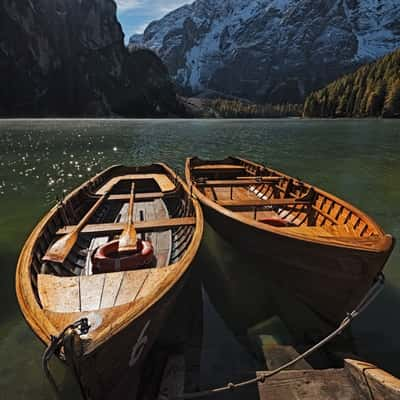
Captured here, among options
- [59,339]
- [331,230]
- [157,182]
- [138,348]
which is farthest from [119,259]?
[157,182]

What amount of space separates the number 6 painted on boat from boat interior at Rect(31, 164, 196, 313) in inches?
26.1

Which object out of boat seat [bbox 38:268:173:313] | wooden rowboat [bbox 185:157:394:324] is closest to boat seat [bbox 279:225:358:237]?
wooden rowboat [bbox 185:157:394:324]

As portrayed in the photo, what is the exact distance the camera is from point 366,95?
11938 centimetres

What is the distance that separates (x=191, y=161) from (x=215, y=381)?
557 inches

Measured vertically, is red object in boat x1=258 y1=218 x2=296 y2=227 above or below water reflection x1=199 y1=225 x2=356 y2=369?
above

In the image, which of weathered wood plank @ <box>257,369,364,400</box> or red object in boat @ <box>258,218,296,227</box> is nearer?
weathered wood plank @ <box>257,369,364,400</box>

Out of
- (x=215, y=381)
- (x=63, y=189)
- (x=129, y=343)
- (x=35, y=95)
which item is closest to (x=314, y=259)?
(x=215, y=381)

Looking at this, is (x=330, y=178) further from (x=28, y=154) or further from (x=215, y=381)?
(x=28, y=154)

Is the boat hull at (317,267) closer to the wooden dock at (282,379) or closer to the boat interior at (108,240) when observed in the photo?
the wooden dock at (282,379)

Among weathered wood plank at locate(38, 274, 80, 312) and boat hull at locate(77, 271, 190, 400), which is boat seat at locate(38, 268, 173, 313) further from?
boat hull at locate(77, 271, 190, 400)

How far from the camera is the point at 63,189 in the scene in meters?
20.5

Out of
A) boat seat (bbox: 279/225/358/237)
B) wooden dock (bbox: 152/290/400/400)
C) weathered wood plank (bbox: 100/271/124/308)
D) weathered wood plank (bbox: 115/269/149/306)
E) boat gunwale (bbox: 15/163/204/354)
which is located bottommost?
wooden dock (bbox: 152/290/400/400)

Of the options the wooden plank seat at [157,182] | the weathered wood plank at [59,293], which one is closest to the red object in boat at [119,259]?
the weathered wood plank at [59,293]

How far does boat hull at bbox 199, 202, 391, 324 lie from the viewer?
5.81 meters
